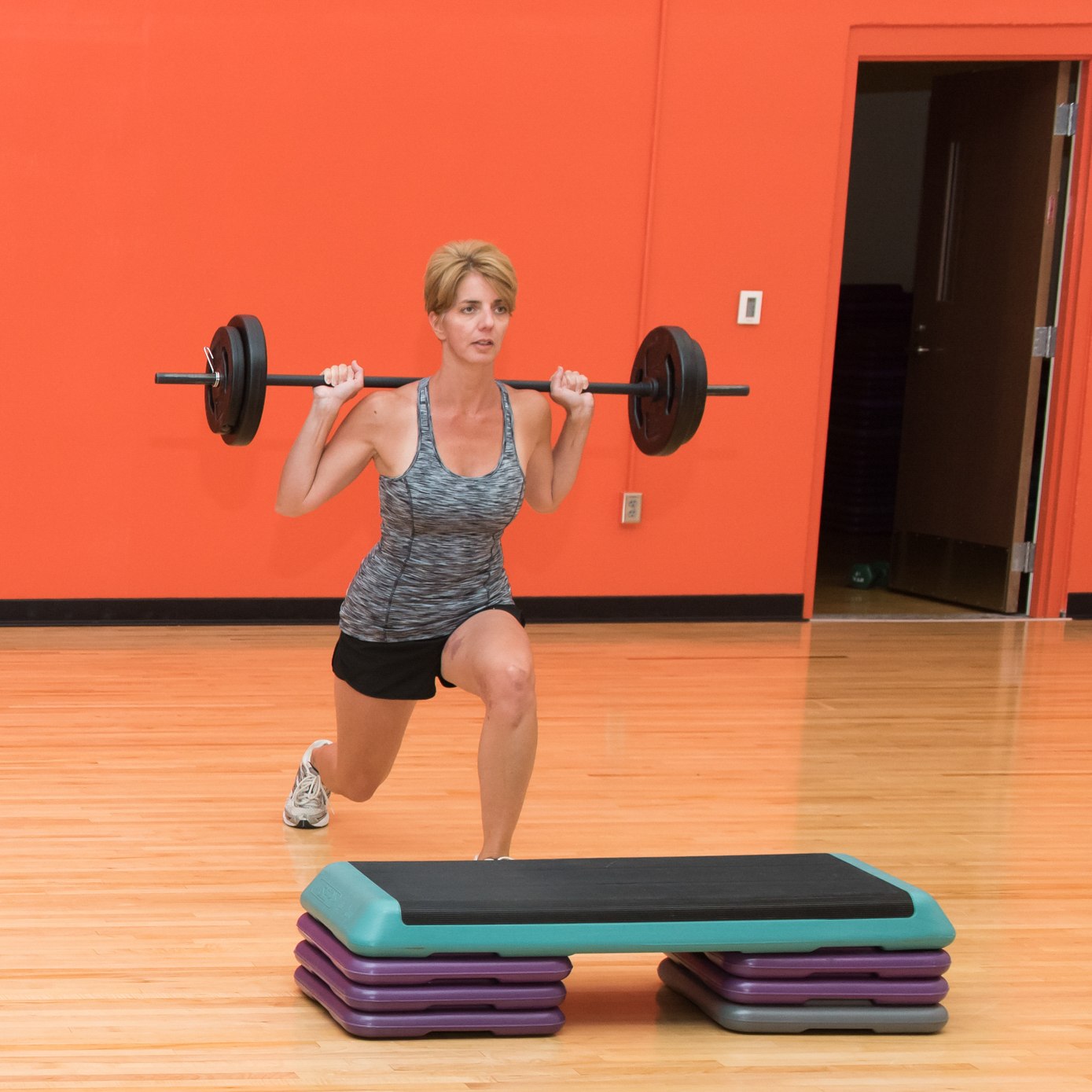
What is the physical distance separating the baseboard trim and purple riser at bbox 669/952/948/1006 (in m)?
3.12

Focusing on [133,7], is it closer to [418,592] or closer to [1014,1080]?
[418,592]

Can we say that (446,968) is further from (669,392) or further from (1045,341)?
(1045,341)

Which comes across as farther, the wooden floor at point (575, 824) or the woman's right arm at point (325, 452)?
the woman's right arm at point (325, 452)

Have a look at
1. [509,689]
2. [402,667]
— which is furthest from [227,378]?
[509,689]

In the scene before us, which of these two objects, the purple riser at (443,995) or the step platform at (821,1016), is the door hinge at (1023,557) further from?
the purple riser at (443,995)

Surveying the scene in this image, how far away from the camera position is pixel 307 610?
17.4ft

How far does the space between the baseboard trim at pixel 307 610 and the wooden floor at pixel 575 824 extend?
0.09 m

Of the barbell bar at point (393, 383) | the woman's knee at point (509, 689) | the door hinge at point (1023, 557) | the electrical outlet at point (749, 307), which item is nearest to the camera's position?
the woman's knee at point (509, 689)

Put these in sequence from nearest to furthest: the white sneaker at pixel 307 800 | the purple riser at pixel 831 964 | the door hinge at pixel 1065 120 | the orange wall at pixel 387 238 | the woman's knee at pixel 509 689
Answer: the purple riser at pixel 831 964
the woman's knee at pixel 509 689
the white sneaker at pixel 307 800
the orange wall at pixel 387 238
the door hinge at pixel 1065 120

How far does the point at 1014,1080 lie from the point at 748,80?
4007 mm

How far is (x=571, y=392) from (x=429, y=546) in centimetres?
44

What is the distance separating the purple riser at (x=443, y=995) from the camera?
2.17 m

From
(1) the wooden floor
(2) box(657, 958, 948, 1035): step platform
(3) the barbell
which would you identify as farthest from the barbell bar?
(2) box(657, 958, 948, 1035): step platform

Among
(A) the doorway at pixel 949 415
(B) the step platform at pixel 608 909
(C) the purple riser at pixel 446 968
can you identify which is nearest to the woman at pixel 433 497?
(B) the step platform at pixel 608 909
